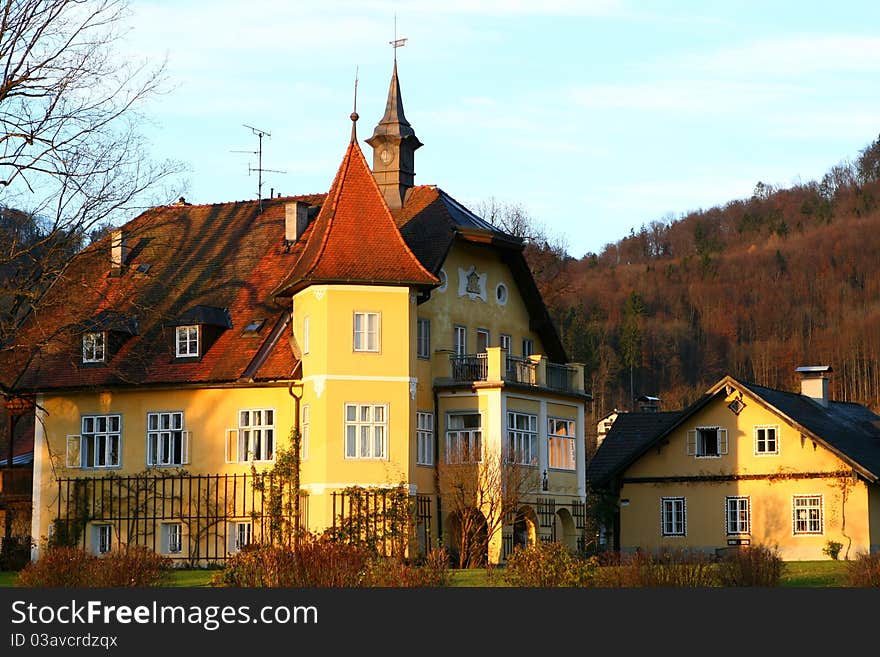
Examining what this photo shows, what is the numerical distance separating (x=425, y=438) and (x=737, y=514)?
1397 cm

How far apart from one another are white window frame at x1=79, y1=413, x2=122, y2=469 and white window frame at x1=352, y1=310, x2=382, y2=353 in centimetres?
764

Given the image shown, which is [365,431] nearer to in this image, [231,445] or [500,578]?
[231,445]

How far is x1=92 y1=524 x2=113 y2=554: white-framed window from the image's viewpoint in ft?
134

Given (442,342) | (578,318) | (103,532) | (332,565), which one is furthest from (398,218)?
(578,318)

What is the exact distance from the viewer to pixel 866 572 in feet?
79.3

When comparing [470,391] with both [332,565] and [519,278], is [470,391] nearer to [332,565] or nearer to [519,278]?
[519,278]

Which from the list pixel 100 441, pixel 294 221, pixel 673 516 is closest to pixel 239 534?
pixel 100 441

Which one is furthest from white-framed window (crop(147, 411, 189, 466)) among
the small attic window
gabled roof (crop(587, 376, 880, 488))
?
gabled roof (crop(587, 376, 880, 488))

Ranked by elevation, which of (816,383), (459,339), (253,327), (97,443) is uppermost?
(253,327)

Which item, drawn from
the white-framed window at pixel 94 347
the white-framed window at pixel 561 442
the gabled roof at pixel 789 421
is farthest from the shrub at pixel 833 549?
the white-framed window at pixel 94 347

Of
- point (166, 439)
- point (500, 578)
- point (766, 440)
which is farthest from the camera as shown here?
point (766, 440)

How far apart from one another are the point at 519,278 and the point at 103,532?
13.9 metres

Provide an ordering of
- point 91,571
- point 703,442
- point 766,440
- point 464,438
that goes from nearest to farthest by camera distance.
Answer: point 91,571 < point 464,438 < point 766,440 < point 703,442

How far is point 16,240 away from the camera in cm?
3438
